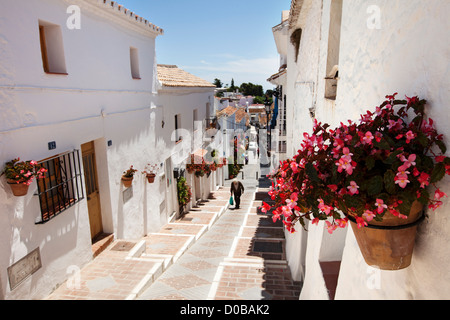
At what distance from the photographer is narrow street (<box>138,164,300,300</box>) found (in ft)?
19.6

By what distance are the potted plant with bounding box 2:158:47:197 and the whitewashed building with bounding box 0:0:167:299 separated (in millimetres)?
98

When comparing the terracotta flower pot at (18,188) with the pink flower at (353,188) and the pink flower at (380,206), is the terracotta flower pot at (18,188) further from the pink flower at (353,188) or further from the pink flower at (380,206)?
the pink flower at (380,206)

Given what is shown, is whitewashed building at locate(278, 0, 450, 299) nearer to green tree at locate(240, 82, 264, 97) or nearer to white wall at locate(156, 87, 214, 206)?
white wall at locate(156, 87, 214, 206)

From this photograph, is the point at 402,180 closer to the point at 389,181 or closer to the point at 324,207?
the point at 389,181

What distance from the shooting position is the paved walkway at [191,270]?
18.7 feet

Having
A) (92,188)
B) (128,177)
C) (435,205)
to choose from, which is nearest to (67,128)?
(92,188)

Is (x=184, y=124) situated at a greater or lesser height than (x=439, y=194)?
lesser

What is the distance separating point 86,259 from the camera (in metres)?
6.42

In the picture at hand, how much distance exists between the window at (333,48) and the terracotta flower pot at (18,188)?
4541 millimetres

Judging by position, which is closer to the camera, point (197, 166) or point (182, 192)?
point (182, 192)

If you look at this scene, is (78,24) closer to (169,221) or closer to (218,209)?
(169,221)

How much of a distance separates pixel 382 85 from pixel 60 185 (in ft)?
18.0

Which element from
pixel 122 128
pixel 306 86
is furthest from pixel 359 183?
pixel 122 128

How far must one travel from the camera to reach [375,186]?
163 centimetres
